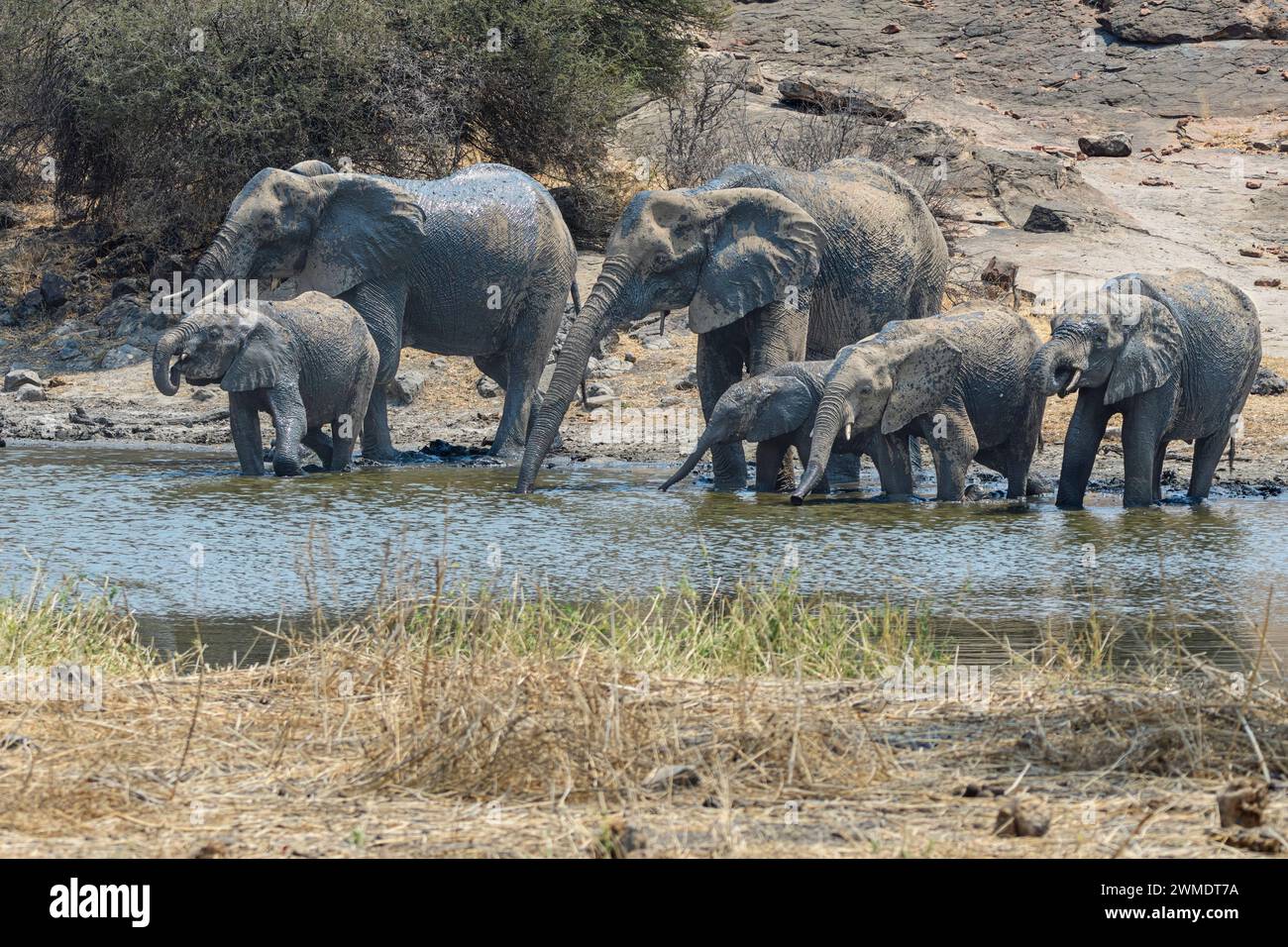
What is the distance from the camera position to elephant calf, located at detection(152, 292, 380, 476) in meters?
13.2

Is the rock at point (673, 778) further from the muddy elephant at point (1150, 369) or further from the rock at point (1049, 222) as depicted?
the rock at point (1049, 222)

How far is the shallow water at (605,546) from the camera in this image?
898 cm

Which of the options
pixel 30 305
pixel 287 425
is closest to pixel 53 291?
pixel 30 305

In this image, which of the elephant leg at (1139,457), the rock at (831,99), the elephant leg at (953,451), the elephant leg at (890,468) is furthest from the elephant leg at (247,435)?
the rock at (831,99)

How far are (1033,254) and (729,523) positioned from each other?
12.0m

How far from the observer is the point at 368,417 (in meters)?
15.3

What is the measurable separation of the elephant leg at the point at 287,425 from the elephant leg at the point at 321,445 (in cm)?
78

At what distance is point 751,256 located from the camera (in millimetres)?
13961

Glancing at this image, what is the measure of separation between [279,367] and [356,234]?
210 centimetres

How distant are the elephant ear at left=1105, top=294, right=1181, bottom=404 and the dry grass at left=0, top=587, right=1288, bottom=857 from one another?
627 centimetres

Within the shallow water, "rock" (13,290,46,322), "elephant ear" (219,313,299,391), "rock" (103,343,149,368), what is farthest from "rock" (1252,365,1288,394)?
"rock" (13,290,46,322)

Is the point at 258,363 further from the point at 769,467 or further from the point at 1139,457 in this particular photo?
the point at 1139,457

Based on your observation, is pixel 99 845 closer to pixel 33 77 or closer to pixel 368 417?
pixel 368 417

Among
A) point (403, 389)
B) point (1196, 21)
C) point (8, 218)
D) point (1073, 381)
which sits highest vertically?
point (1196, 21)
